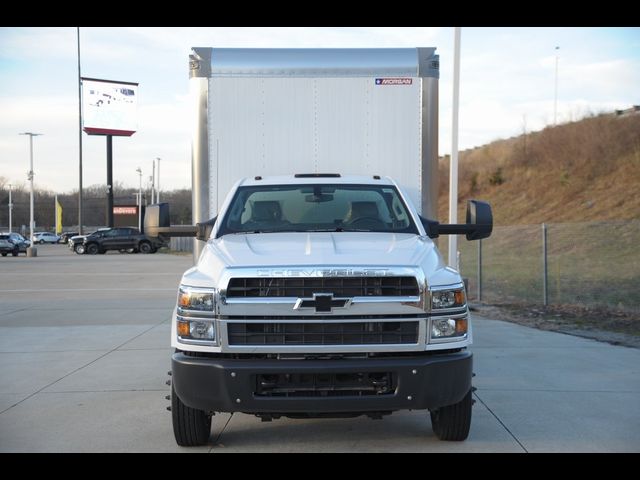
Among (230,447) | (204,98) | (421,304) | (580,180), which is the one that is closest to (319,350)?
(421,304)

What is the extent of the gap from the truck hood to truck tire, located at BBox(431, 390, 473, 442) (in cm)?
106

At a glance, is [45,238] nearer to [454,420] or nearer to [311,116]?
[311,116]

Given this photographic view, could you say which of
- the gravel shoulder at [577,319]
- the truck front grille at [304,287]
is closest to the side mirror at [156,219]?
the truck front grille at [304,287]

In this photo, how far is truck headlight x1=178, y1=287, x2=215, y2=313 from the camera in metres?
4.68

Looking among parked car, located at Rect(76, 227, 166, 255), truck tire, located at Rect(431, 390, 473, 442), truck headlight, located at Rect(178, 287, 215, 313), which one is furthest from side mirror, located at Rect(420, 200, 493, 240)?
parked car, located at Rect(76, 227, 166, 255)

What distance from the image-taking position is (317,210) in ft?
20.7

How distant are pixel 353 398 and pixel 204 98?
3964 mm

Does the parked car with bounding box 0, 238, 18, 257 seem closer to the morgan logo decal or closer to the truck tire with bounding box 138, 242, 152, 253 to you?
the truck tire with bounding box 138, 242, 152, 253

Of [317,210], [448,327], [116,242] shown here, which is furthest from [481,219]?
[116,242]

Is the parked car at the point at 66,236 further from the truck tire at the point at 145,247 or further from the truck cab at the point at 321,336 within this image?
the truck cab at the point at 321,336

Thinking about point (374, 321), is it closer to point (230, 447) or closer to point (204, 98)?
point (230, 447)

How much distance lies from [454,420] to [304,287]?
1.51 meters

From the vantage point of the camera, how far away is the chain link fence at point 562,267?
14.2 m

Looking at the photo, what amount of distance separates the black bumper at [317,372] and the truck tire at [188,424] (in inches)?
19.2
